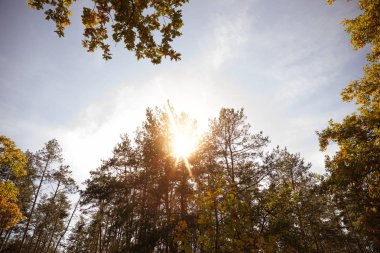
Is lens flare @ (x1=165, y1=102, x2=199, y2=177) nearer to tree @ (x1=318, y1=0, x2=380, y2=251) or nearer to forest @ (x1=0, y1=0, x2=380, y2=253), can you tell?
forest @ (x1=0, y1=0, x2=380, y2=253)

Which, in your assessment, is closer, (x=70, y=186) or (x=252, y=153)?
(x=252, y=153)

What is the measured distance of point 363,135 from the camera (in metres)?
7.95

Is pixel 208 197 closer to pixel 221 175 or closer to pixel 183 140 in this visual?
pixel 221 175

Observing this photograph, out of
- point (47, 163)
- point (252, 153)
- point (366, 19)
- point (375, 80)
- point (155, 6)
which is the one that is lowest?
point (155, 6)

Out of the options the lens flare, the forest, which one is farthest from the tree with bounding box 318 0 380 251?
the lens flare

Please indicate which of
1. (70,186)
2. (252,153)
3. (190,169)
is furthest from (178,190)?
(70,186)

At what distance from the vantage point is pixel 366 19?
26.8ft

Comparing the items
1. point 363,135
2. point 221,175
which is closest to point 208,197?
point 221,175

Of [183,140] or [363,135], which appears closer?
[363,135]

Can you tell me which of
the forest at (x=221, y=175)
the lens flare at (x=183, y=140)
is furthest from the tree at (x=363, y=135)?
the lens flare at (x=183, y=140)

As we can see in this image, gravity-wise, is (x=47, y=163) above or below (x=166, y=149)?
above

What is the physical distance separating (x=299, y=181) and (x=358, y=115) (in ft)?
56.9

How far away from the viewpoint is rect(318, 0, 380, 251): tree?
741cm

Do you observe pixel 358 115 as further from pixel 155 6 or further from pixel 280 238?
pixel 155 6
